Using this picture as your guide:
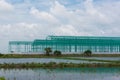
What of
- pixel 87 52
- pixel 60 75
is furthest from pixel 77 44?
pixel 60 75

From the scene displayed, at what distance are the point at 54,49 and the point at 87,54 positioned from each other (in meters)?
11.3

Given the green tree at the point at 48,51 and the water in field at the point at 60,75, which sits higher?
the green tree at the point at 48,51

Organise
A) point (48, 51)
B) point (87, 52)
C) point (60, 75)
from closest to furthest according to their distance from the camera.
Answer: point (60, 75) → point (48, 51) → point (87, 52)

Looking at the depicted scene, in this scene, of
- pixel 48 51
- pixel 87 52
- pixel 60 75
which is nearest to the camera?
pixel 60 75

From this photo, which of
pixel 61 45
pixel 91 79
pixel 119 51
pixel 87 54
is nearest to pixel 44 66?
pixel 91 79

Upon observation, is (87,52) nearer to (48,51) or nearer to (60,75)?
(48,51)

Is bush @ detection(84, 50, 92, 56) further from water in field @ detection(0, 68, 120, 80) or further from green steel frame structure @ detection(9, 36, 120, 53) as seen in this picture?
water in field @ detection(0, 68, 120, 80)

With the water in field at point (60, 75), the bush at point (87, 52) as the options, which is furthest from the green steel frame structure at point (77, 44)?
the water in field at point (60, 75)

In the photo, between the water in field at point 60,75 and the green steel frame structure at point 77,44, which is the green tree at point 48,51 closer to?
the green steel frame structure at point 77,44

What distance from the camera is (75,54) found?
90.7 metres

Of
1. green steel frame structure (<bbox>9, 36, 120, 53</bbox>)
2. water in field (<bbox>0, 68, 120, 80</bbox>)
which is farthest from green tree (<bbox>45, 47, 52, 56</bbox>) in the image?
water in field (<bbox>0, 68, 120, 80</bbox>)

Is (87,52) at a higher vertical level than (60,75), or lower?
higher

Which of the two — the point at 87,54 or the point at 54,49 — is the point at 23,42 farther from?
the point at 87,54

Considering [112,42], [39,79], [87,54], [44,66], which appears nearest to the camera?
[39,79]
